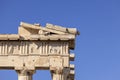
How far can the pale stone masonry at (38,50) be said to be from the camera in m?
37.8

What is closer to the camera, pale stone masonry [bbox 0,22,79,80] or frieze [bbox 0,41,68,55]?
pale stone masonry [bbox 0,22,79,80]

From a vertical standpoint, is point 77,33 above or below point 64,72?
above

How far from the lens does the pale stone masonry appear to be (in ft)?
124

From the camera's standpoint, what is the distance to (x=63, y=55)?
37.8m

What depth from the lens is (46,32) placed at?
38062 millimetres

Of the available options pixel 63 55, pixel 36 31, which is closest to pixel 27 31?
pixel 36 31

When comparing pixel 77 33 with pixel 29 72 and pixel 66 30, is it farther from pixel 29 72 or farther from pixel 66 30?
pixel 29 72

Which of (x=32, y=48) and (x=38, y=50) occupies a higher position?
(x=32, y=48)

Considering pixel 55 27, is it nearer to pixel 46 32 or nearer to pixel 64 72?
pixel 46 32

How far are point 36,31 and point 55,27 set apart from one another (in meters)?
1.38

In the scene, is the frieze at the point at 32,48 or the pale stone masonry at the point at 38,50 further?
the frieze at the point at 32,48

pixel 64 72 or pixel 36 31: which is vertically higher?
pixel 36 31

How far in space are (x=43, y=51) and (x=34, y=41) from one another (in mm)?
902

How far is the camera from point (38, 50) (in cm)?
3825
